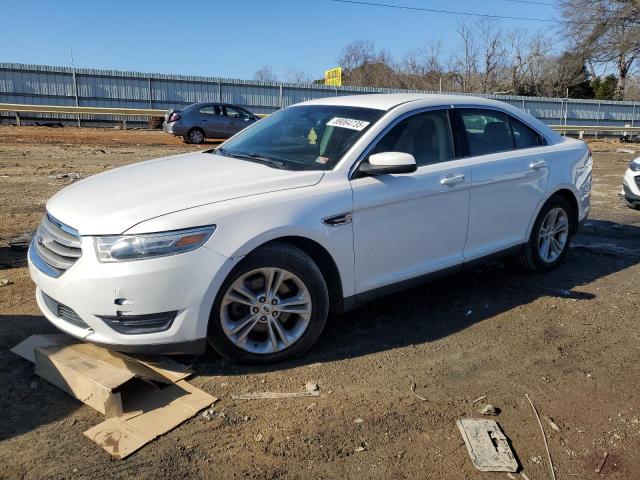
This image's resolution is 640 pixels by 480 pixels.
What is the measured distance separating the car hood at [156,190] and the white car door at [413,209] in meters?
0.47

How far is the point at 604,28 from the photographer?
41.2 meters

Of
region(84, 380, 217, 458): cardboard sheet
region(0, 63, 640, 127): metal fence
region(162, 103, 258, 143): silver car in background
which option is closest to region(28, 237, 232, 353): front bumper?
region(84, 380, 217, 458): cardboard sheet

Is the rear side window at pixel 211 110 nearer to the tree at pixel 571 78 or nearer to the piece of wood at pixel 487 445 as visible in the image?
the piece of wood at pixel 487 445

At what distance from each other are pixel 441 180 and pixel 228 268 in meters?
1.86

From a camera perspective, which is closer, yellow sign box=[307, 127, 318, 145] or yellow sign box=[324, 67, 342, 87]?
yellow sign box=[307, 127, 318, 145]

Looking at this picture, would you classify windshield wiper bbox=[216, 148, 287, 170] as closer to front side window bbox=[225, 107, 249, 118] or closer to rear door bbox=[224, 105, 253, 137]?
rear door bbox=[224, 105, 253, 137]

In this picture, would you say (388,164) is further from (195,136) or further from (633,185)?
(195,136)

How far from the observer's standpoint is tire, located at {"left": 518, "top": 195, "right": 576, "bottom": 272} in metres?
5.42

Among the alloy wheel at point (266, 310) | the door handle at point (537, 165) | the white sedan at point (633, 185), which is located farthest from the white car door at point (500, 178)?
the white sedan at point (633, 185)

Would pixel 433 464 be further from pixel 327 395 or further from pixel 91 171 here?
pixel 91 171

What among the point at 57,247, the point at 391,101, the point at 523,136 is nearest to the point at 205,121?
the point at 523,136

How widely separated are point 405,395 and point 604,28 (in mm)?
45371

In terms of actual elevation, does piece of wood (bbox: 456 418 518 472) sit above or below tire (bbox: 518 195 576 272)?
below

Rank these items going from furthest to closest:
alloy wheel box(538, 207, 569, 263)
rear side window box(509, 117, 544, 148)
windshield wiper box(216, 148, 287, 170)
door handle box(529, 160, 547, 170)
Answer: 1. alloy wheel box(538, 207, 569, 263)
2. rear side window box(509, 117, 544, 148)
3. door handle box(529, 160, 547, 170)
4. windshield wiper box(216, 148, 287, 170)
